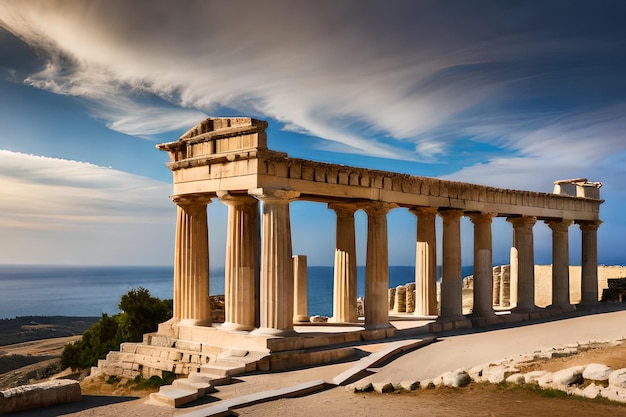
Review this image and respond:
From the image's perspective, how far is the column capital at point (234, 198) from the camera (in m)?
22.7

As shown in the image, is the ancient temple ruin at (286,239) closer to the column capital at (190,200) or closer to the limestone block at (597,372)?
the column capital at (190,200)

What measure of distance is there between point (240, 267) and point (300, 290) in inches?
288

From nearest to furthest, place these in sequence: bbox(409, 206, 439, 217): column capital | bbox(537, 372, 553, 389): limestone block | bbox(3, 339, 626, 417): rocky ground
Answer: bbox(3, 339, 626, 417): rocky ground, bbox(537, 372, 553, 389): limestone block, bbox(409, 206, 439, 217): column capital

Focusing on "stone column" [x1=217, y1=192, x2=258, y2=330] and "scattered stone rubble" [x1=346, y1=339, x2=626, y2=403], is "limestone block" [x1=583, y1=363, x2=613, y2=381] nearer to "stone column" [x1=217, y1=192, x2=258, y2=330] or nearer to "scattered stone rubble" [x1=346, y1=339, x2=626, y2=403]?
"scattered stone rubble" [x1=346, y1=339, x2=626, y2=403]

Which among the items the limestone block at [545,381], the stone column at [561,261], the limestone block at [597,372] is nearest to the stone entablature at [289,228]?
the stone column at [561,261]

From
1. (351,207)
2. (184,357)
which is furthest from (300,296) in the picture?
(184,357)

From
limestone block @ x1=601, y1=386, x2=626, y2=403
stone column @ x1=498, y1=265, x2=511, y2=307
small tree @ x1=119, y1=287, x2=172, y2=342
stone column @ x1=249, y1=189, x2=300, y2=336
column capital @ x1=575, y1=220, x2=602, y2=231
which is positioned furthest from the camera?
stone column @ x1=498, y1=265, x2=511, y2=307

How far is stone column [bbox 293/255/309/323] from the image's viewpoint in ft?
97.6

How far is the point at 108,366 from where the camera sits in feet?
78.0

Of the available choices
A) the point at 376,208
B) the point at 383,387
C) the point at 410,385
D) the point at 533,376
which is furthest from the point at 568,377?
the point at 376,208

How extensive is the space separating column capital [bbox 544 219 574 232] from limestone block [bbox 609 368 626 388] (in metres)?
22.7

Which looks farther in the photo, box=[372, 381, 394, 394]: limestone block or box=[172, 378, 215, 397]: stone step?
box=[172, 378, 215, 397]: stone step

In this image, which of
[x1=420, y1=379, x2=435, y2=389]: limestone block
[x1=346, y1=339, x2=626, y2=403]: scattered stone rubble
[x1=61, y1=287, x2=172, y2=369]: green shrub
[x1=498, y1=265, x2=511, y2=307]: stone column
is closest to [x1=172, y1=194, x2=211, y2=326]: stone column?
[x1=346, y1=339, x2=626, y2=403]: scattered stone rubble

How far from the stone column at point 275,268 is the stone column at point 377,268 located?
15.6ft
